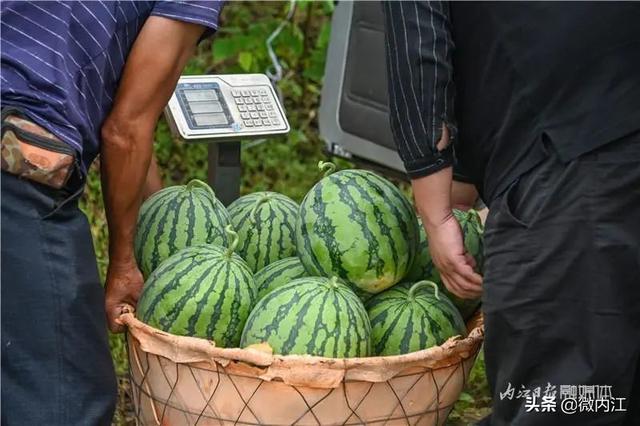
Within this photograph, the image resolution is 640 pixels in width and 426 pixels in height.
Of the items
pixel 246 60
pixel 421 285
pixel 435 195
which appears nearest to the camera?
pixel 435 195

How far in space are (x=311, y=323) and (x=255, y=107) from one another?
3.55ft

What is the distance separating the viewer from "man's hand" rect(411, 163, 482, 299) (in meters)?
2.88

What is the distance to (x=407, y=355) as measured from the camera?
282cm

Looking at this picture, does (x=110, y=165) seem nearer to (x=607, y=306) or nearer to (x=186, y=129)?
(x=186, y=129)

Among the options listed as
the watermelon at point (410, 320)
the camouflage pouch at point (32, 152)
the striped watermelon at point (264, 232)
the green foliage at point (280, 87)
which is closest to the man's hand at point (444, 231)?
the watermelon at point (410, 320)

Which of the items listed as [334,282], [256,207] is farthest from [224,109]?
[334,282]

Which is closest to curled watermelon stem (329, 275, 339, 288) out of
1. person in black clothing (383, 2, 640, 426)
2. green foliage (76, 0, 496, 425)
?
person in black clothing (383, 2, 640, 426)

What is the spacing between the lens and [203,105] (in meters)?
3.58

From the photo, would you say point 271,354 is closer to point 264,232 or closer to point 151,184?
point 264,232

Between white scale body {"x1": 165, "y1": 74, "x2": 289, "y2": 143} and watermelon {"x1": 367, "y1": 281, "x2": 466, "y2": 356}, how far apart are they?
2.62 ft

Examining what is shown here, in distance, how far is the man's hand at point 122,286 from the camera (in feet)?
10.3

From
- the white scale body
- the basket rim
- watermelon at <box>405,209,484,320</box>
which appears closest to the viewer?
the basket rim

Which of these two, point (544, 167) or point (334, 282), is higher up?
point (544, 167)

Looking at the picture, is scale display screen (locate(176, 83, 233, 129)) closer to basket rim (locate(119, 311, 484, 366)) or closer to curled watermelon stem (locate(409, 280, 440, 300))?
basket rim (locate(119, 311, 484, 366))
